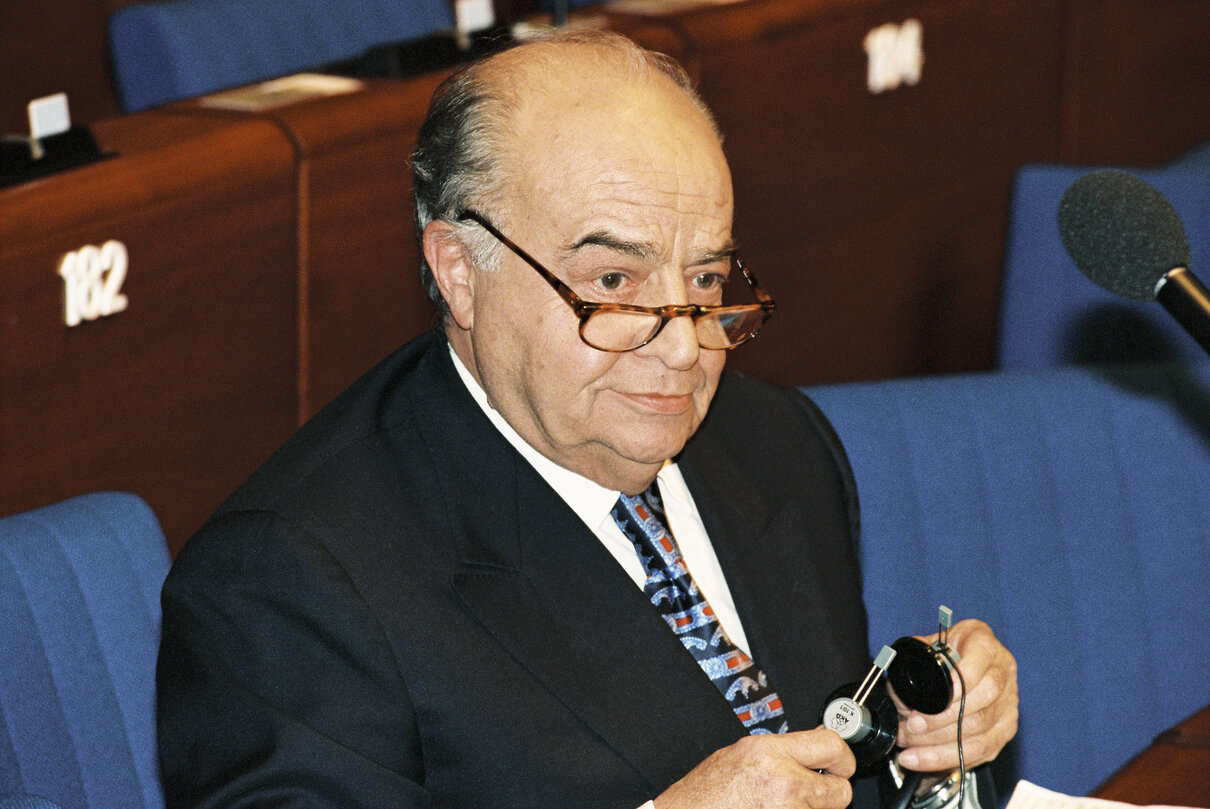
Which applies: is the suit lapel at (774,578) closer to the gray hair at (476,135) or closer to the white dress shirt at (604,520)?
the white dress shirt at (604,520)

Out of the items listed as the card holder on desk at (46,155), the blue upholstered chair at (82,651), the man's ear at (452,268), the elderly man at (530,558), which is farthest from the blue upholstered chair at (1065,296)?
the blue upholstered chair at (82,651)

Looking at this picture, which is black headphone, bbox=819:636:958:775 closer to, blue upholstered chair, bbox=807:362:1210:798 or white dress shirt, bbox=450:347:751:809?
white dress shirt, bbox=450:347:751:809

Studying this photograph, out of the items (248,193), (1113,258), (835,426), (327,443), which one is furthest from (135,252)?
(1113,258)

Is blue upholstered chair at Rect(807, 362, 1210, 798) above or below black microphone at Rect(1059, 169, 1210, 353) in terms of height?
below

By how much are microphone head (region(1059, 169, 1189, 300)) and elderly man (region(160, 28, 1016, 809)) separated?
0.37m

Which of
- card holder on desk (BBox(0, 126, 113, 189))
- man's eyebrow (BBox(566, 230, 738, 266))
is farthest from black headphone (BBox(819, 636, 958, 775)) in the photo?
card holder on desk (BBox(0, 126, 113, 189))

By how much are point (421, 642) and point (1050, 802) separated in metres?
0.68

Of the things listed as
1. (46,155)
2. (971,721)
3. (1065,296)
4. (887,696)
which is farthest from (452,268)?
(1065,296)

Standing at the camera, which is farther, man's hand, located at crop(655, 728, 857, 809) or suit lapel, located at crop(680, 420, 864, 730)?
suit lapel, located at crop(680, 420, 864, 730)

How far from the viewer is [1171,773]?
167 cm

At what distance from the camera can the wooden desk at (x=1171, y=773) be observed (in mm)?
1615

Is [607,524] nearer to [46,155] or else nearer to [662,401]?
[662,401]

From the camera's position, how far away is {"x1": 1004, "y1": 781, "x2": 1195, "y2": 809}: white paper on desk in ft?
5.12

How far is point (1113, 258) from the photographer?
4.35 ft
